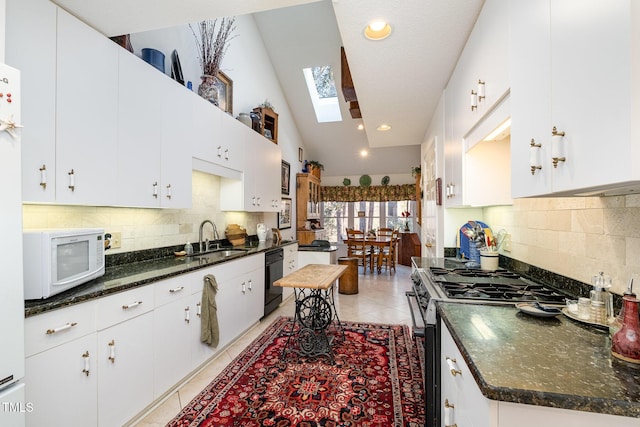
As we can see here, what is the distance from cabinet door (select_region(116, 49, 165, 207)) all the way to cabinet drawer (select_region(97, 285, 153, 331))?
58 centimetres

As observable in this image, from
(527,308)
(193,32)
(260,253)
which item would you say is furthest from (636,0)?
(193,32)

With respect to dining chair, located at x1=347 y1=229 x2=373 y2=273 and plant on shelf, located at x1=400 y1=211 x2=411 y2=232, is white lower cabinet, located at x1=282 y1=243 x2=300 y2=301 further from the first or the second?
plant on shelf, located at x1=400 y1=211 x2=411 y2=232

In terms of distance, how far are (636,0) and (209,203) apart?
3350 millimetres

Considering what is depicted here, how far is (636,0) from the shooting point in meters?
0.57

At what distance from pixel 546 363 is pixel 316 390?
172 centimetres

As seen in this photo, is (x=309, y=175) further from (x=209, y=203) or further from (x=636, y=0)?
(x=636, y=0)

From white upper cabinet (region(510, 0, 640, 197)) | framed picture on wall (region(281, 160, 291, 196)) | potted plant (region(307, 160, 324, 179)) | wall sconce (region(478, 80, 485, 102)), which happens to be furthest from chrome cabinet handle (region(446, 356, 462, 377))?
potted plant (region(307, 160, 324, 179))

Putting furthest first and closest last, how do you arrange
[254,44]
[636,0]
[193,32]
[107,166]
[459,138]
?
[254,44] → [193,32] → [459,138] → [107,166] → [636,0]

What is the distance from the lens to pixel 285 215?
5695mm

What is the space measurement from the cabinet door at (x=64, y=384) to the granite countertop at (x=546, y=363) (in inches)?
64.9

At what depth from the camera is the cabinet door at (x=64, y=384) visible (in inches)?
47.9

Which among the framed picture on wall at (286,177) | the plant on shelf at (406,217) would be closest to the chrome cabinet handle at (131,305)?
the framed picture on wall at (286,177)

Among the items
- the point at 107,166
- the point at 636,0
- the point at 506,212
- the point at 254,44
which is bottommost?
the point at 506,212

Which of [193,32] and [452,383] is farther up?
[193,32]
